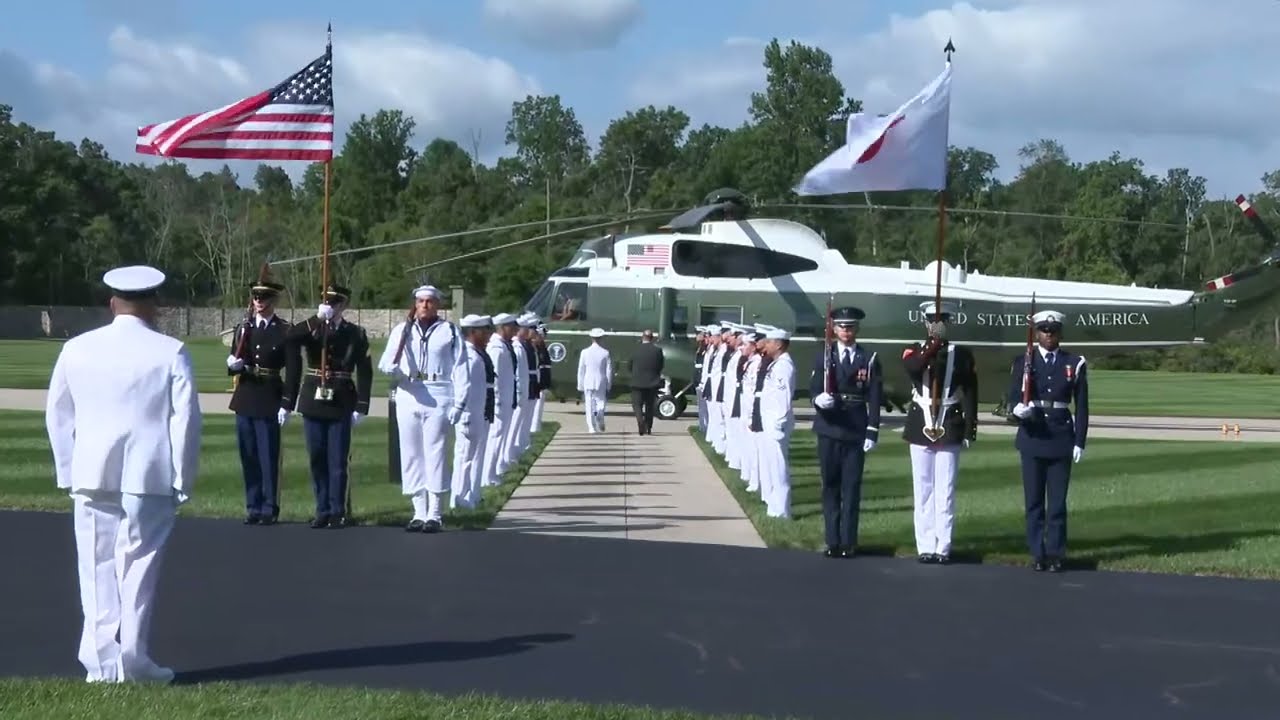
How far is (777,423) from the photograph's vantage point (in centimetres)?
1534

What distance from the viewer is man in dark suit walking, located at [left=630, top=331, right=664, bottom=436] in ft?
90.1

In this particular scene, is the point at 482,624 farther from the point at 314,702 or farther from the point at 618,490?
the point at 618,490

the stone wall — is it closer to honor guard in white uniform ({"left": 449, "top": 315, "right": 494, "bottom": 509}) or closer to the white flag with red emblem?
honor guard in white uniform ({"left": 449, "top": 315, "right": 494, "bottom": 509})

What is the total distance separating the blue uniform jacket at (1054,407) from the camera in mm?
12422

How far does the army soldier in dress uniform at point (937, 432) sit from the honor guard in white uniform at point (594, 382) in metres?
14.8

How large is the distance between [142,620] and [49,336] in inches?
3345

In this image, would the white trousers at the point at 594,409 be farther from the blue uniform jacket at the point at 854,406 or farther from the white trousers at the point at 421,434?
the blue uniform jacket at the point at 854,406

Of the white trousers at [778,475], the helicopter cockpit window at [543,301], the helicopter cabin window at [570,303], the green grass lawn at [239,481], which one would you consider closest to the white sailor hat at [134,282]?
the green grass lawn at [239,481]

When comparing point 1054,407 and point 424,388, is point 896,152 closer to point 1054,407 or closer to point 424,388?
point 1054,407

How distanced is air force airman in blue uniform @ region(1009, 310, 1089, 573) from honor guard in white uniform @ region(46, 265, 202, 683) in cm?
690

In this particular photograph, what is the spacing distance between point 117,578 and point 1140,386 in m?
50.4

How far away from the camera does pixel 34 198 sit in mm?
94875

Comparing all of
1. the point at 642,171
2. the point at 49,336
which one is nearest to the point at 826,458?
the point at 49,336

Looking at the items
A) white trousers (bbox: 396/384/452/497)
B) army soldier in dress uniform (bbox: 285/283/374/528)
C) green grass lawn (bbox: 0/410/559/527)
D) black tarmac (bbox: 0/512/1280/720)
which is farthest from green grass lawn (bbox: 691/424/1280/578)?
army soldier in dress uniform (bbox: 285/283/374/528)
